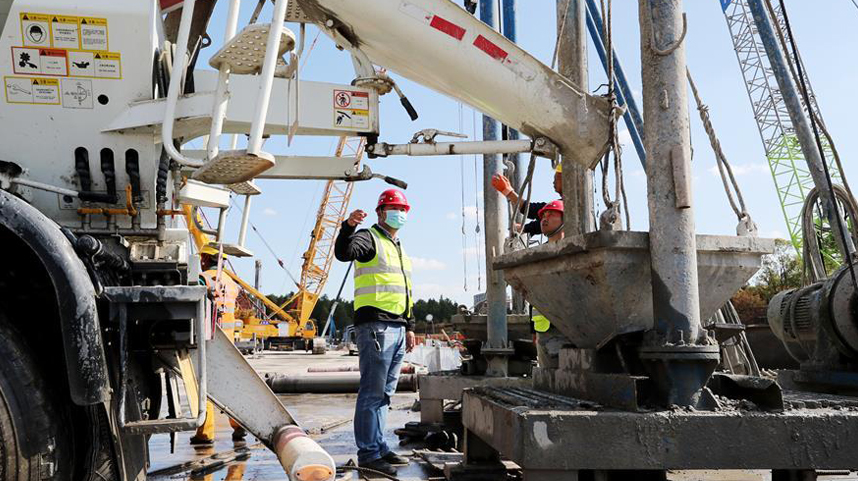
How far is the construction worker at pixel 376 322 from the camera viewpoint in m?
5.05

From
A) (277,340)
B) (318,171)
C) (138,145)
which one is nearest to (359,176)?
(318,171)

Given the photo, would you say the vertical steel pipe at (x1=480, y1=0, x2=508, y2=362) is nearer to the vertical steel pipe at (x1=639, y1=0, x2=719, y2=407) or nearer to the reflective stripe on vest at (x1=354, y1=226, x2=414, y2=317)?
the reflective stripe on vest at (x1=354, y1=226, x2=414, y2=317)

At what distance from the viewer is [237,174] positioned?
11.8ft

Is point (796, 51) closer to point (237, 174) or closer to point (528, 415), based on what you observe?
point (528, 415)

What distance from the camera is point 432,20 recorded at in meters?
3.91

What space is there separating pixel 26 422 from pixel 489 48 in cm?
279

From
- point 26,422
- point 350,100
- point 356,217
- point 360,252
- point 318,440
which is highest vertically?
point 350,100

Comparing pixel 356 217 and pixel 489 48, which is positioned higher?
pixel 489 48

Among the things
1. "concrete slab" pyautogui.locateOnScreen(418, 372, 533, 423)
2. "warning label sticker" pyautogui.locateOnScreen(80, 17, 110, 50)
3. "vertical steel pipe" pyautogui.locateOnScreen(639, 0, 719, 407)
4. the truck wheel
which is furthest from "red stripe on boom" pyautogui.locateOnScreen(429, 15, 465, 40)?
"concrete slab" pyautogui.locateOnScreen(418, 372, 533, 423)

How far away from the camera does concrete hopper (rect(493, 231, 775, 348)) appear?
120 inches

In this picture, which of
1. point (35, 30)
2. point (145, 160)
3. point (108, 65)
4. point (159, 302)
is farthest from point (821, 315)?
point (35, 30)

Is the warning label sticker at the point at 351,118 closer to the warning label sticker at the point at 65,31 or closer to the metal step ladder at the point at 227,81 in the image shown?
the metal step ladder at the point at 227,81

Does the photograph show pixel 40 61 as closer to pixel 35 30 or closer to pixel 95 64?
pixel 35 30

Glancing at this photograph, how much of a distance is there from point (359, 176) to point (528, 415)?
250 centimetres
